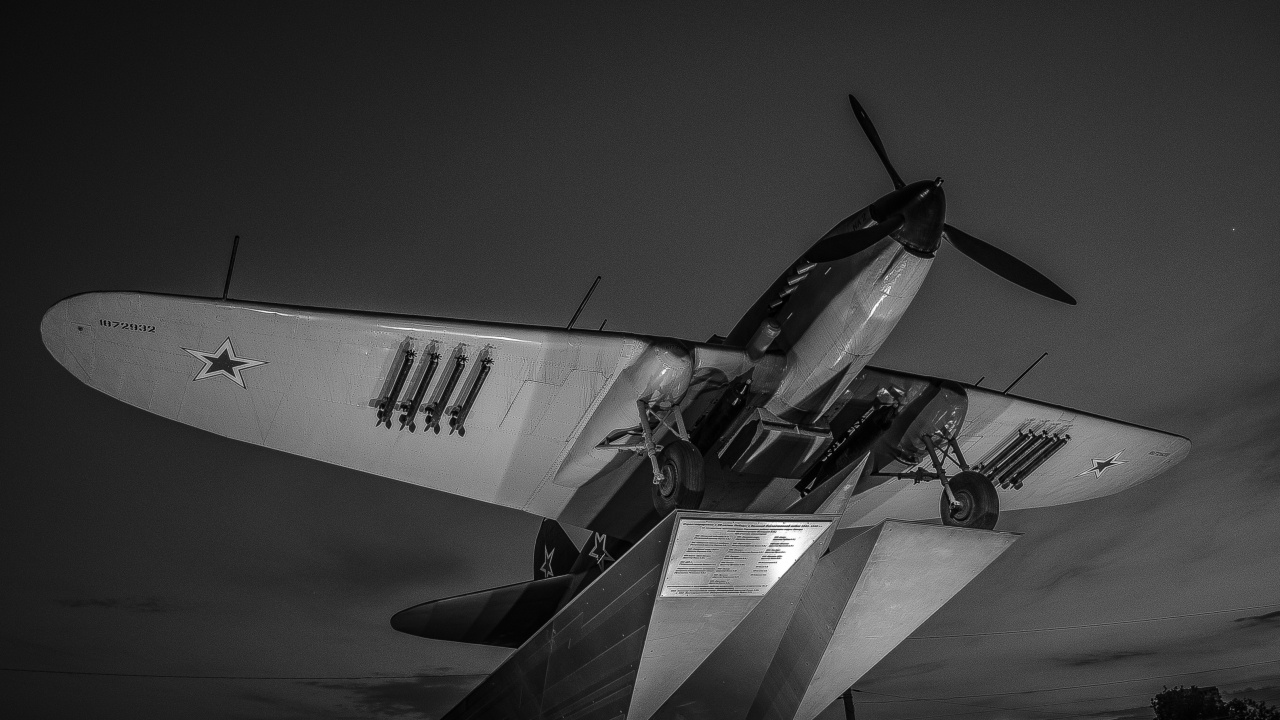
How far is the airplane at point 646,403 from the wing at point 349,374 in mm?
20

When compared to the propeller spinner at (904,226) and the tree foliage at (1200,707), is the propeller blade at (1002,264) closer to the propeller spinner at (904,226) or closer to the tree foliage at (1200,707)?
the propeller spinner at (904,226)

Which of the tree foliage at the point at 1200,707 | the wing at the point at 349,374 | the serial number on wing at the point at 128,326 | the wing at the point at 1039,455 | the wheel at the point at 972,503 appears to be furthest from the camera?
the tree foliage at the point at 1200,707

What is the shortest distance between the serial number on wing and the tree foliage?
24.1 metres

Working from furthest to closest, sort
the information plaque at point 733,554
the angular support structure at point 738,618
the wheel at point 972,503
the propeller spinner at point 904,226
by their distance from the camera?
the wheel at point 972,503
the propeller spinner at point 904,226
the angular support structure at point 738,618
the information plaque at point 733,554

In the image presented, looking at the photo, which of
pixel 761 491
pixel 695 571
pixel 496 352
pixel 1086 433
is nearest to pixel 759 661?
pixel 761 491

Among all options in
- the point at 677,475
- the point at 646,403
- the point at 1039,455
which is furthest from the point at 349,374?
the point at 1039,455

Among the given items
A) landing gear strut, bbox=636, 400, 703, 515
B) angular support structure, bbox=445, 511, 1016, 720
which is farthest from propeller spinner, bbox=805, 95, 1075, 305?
angular support structure, bbox=445, 511, 1016, 720

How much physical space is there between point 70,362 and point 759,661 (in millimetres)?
7219

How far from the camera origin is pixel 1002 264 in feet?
22.5

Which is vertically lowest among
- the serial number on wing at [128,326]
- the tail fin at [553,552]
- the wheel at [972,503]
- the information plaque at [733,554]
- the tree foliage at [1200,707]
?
the tree foliage at [1200,707]

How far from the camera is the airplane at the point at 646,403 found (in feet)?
20.7

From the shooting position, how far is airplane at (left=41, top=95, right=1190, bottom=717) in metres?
6.32

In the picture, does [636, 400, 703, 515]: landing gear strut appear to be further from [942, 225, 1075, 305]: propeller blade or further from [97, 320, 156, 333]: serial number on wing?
[97, 320, 156, 333]: serial number on wing

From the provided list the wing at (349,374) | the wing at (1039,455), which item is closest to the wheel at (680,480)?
the wing at (349,374)
